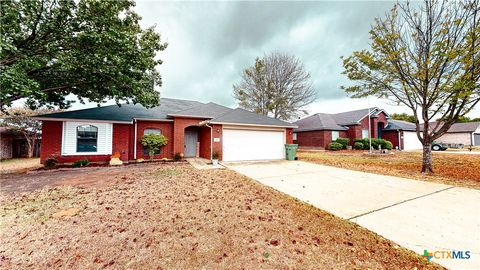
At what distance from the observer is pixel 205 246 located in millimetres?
2721

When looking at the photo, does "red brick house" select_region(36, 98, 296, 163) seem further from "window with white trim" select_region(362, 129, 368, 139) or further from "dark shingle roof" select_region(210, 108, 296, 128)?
"window with white trim" select_region(362, 129, 368, 139)

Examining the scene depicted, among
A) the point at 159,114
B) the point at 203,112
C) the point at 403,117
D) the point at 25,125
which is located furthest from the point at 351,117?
the point at 25,125

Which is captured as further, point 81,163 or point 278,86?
point 278,86

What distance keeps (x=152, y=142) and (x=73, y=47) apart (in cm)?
632

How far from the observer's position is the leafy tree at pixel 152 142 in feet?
39.4

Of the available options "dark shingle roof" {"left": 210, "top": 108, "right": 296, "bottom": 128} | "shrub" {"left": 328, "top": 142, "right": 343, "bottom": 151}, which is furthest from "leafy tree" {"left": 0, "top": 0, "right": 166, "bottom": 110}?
"shrub" {"left": 328, "top": 142, "right": 343, "bottom": 151}

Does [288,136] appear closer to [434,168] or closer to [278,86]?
[434,168]

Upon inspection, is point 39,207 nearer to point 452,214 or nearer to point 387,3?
point 452,214

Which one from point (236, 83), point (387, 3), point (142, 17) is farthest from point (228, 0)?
point (236, 83)

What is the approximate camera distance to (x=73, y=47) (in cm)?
784

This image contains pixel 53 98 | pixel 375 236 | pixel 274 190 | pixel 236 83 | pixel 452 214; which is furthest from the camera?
pixel 236 83

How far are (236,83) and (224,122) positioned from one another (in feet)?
48.4

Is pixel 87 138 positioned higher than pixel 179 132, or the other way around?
pixel 179 132

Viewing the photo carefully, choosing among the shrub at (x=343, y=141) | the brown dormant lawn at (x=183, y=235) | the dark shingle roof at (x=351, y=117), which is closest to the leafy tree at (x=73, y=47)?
the brown dormant lawn at (x=183, y=235)
